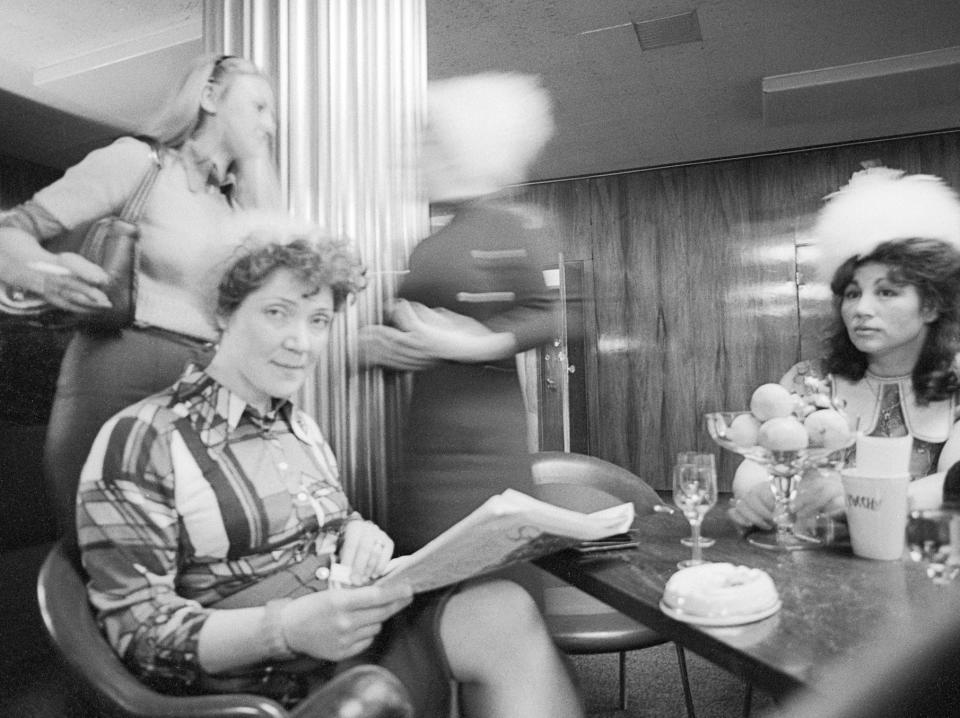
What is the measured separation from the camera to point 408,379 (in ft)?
3.05

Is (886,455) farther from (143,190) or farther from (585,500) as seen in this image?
(143,190)

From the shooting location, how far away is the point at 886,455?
104 centimetres

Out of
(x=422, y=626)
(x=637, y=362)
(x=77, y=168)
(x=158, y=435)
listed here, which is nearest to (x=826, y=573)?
(x=422, y=626)

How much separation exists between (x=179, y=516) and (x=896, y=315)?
144 cm

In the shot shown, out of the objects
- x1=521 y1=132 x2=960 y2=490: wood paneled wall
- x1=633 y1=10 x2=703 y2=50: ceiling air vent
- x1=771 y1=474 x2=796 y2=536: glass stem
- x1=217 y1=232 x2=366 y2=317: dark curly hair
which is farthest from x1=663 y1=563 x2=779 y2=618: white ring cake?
x1=521 y1=132 x2=960 y2=490: wood paneled wall

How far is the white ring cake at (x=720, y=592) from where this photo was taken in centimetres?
82

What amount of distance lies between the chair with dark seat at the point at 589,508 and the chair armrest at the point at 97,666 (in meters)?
0.77

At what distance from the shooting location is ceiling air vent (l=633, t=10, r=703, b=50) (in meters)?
2.89

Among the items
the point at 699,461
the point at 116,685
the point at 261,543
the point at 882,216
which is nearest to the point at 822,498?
the point at 699,461

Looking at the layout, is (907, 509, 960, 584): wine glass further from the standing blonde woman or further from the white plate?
the standing blonde woman

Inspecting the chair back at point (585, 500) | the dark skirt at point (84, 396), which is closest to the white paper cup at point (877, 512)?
the chair back at point (585, 500)

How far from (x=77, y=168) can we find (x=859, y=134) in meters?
4.69

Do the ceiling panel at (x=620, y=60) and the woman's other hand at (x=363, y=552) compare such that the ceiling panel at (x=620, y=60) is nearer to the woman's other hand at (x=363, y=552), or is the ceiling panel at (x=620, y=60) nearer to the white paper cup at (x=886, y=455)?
the woman's other hand at (x=363, y=552)

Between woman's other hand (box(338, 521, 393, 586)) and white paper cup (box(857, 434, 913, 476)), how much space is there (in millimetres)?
720
